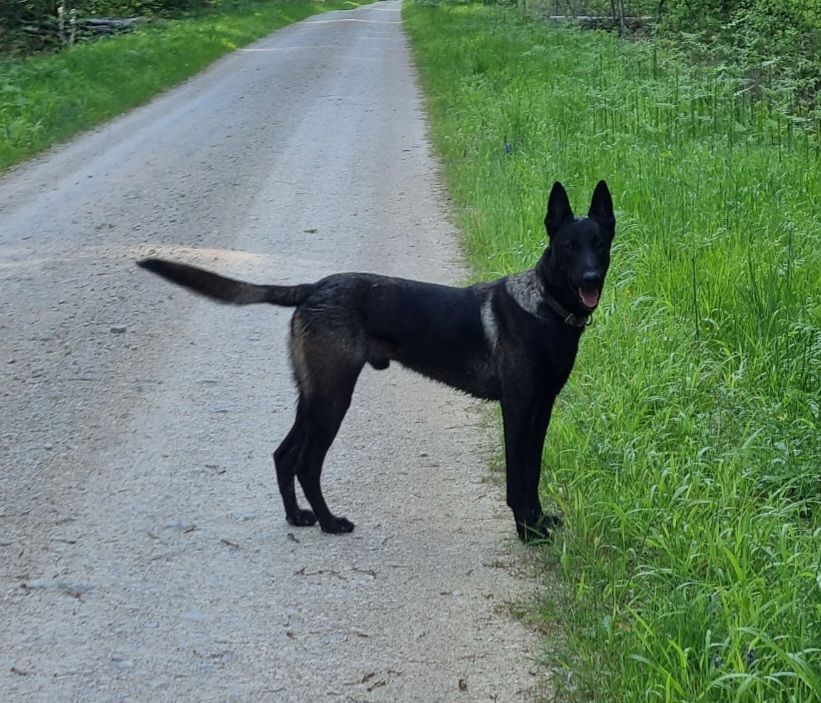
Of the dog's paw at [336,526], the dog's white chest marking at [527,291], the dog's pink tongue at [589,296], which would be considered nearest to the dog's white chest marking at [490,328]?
the dog's white chest marking at [527,291]

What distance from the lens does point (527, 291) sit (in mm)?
4664

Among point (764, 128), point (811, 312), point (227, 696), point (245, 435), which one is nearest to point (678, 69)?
point (764, 128)

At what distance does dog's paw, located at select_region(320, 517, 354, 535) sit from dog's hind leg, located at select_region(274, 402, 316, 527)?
10cm

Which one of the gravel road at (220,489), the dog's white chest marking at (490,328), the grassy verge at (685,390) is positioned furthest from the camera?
the dog's white chest marking at (490,328)

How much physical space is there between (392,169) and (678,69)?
3.74 m

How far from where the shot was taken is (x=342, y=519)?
473 cm

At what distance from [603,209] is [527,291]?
518 mm

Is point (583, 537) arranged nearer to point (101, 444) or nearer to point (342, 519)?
point (342, 519)

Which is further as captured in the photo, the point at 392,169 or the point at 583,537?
the point at 392,169

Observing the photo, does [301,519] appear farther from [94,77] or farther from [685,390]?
[94,77]

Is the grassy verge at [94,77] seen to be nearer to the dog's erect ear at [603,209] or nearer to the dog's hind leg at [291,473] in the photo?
the dog's hind leg at [291,473]

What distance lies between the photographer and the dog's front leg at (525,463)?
4574mm

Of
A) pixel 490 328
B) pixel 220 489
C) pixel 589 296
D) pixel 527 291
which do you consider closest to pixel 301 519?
pixel 220 489

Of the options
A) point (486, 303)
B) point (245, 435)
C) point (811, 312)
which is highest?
point (486, 303)
